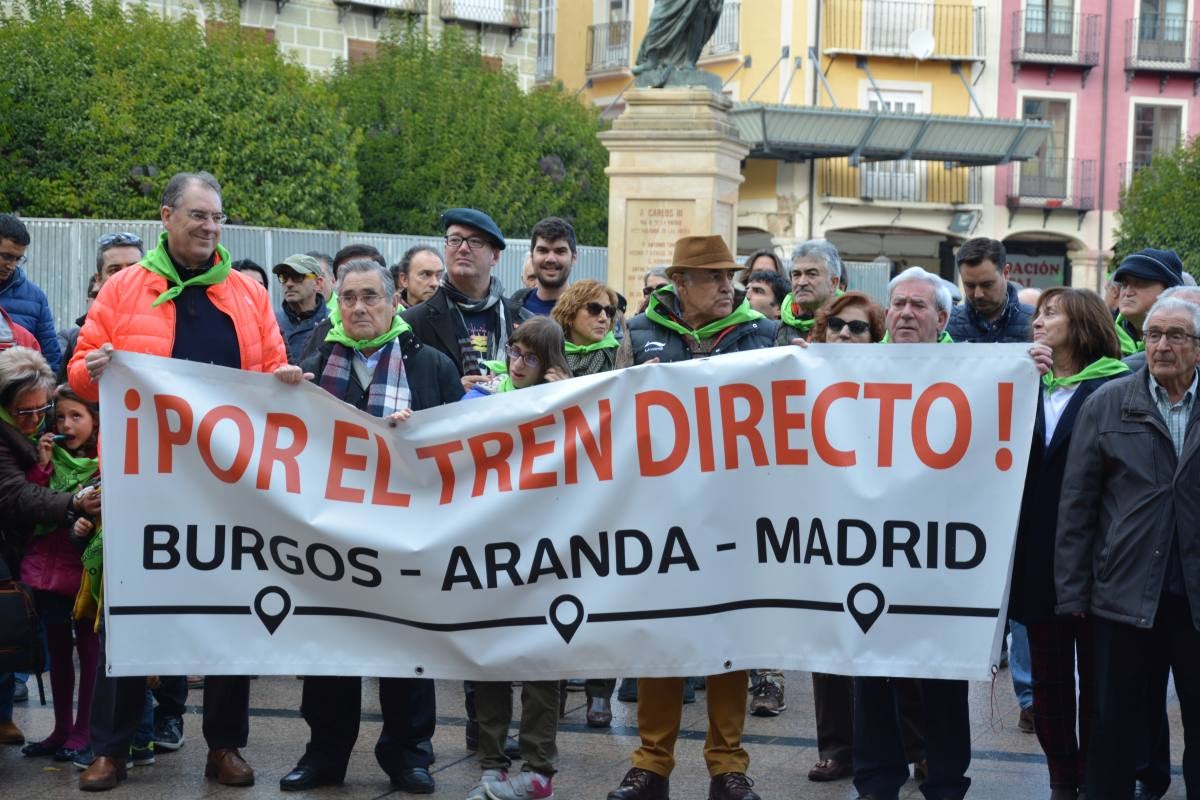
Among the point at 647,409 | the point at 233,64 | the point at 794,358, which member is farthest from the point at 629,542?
the point at 233,64

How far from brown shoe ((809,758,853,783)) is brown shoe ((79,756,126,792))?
2566 mm

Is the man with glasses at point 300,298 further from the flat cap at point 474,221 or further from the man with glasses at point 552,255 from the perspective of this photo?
the flat cap at point 474,221

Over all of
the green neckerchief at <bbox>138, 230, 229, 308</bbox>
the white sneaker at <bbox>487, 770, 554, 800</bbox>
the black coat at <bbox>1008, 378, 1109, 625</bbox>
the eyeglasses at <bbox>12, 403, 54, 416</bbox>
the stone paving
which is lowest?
the stone paving

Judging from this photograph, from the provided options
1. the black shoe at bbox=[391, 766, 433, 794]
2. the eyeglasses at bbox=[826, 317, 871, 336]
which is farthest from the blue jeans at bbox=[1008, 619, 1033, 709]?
the black shoe at bbox=[391, 766, 433, 794]

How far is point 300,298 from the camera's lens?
9977 millimetres

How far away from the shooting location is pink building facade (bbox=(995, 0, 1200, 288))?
40.3m

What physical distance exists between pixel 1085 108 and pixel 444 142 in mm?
17775

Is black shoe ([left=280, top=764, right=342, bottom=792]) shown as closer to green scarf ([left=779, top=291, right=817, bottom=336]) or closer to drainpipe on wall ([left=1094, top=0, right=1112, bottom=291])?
green scarf ([left=779, top=291, right=817, bottom=336])

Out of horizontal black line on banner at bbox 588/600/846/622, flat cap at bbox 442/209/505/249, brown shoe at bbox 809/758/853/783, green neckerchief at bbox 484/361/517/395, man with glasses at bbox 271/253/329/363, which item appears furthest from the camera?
man with glasses at bbox 271/253/329/363

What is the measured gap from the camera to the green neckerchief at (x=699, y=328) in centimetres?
689

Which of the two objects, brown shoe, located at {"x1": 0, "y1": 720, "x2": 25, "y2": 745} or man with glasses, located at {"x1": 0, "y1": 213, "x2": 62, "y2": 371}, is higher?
Result: man with glasses, located at {"x1": 0, "y1": 213, "x2": 62, "y2": 371}

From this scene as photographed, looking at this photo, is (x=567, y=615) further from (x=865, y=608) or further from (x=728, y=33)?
(x=728, y=33)

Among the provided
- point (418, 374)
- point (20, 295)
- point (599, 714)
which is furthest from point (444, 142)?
point (418, 374)

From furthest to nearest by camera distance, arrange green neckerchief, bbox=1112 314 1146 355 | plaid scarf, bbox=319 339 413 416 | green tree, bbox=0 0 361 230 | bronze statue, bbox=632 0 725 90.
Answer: green tree, bbox=0 0 361 230 < bronze statue, bbox=632 0 725 90 < green neckerchief, bbox=1112 314 1146 355 < plaid scarf, bbox=319 339 413 416
